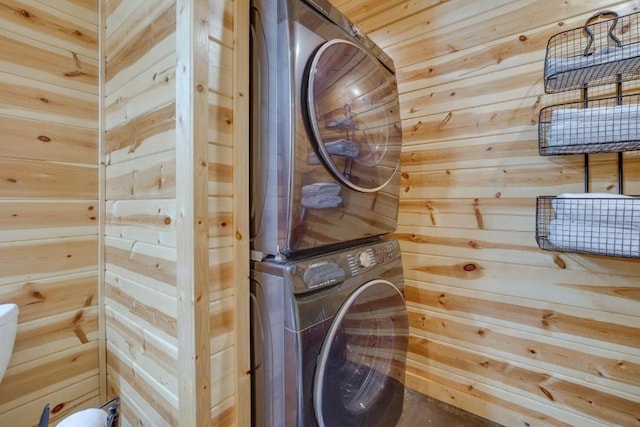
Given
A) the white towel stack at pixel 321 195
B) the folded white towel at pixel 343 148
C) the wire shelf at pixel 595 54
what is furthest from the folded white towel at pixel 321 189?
the wire shelf at pixel 595 54

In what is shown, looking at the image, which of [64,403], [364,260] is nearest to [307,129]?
[364,260]

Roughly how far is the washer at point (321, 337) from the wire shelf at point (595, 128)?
87cm

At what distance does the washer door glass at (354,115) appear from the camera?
0.92m

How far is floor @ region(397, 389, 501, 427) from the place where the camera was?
1.48 metres

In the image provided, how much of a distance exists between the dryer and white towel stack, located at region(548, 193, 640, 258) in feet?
2.59

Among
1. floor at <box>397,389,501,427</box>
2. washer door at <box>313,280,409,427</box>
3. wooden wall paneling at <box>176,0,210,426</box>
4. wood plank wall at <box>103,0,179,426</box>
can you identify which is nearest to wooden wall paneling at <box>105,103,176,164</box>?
wood plank wall at <box>103,0,179,426</box>

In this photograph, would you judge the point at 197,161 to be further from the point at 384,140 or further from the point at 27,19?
the point at 27,19

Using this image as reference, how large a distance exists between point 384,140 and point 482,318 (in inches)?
42.3

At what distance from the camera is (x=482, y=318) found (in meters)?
1.51

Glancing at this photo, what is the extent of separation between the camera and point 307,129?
88 cm

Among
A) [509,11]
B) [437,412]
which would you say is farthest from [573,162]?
[437,412]

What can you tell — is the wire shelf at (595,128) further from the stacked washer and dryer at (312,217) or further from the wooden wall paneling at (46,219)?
the wooden wall paneling at (46,219)

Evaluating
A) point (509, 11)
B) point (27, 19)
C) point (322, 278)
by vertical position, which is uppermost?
point (509, 11)

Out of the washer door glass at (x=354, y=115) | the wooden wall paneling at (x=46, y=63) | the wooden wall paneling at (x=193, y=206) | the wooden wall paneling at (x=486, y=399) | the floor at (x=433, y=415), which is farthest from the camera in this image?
the floor at (x=433, y=415)
